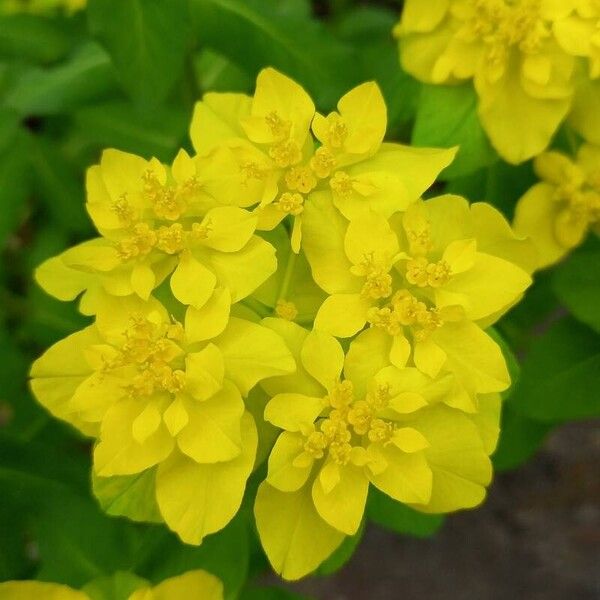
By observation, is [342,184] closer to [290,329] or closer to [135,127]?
[290,329]

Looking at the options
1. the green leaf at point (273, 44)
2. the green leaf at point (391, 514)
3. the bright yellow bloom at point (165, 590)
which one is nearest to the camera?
the bright yellow bloom at point (165, 590)

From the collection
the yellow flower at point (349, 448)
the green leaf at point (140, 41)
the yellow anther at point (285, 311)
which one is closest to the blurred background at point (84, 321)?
the green leaf at point (140, 41)

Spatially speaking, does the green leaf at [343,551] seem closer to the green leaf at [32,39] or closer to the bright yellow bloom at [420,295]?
the bright yellow bloom at [420,295]

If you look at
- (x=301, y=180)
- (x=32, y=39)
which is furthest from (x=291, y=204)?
(x=32, y=39)

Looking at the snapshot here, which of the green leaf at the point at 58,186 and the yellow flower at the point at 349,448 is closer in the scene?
the yellow flower at the point at 349,448

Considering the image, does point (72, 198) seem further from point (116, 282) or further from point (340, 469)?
point (340, 469)

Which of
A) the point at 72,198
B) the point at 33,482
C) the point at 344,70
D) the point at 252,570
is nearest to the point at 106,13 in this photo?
the point at 344,70

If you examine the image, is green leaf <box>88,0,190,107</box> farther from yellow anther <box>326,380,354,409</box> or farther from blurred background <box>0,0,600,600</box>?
yellow anther <box>326,380,354,409</box>

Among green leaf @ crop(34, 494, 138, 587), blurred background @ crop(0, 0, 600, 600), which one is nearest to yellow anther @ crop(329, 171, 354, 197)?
blurred background @ crop(0, 0, 600, 600)
